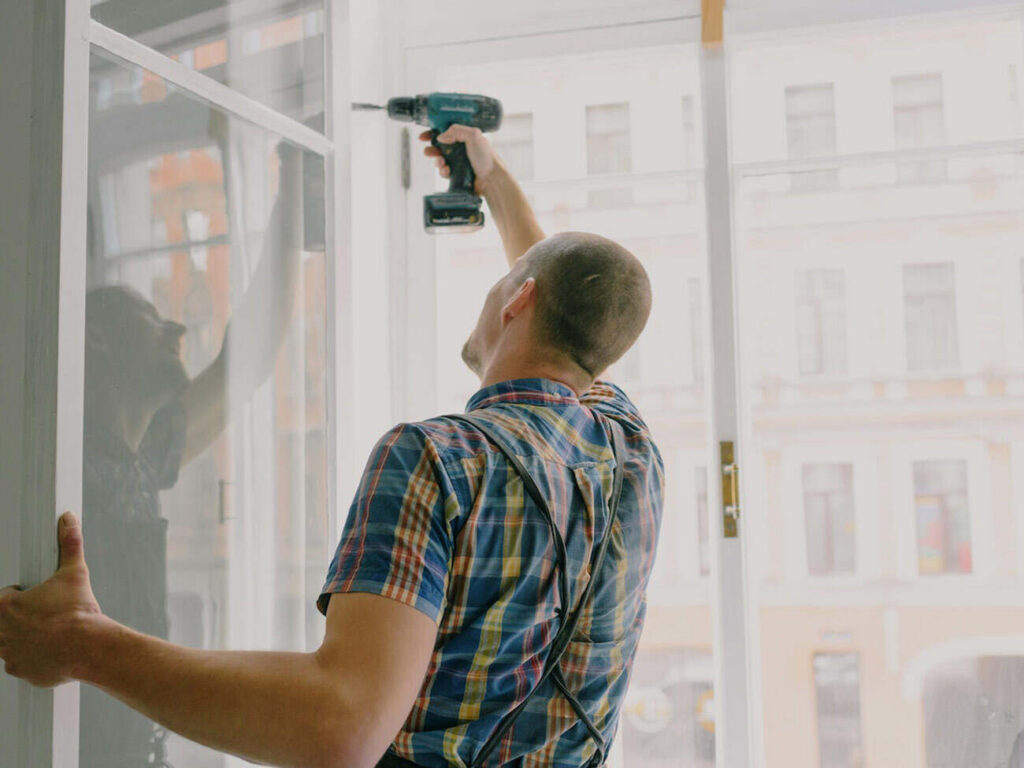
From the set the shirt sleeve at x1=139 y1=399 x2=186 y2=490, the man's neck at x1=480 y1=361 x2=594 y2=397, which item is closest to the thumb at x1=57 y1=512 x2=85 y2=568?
the shirt sleeve at x1=139 y1=399 x2=186 y2=490

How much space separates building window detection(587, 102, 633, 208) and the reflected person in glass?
1.04 metres

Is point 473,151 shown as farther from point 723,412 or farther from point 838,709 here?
point 838,709

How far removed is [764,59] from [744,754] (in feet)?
5.00

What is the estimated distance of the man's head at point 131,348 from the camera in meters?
1.28

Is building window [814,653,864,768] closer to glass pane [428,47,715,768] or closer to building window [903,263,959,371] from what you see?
glass pane [428,47,715,768]

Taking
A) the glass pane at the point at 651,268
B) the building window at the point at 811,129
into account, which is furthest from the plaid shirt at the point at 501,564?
the building window at the point at 811,129

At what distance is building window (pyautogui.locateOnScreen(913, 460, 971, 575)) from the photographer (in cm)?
208

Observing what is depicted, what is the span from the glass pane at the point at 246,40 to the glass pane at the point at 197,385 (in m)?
0.07

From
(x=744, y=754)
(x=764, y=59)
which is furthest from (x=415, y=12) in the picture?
(x=744, y=754)

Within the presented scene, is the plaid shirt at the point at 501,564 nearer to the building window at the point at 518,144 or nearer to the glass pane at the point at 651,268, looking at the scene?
the glass pane at the point at 651,268

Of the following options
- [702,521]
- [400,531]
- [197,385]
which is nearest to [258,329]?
[197,385]

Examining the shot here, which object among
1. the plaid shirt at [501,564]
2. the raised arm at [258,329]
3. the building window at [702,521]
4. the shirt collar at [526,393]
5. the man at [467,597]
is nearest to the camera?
the man at [467,597]

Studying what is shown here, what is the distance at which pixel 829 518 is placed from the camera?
7.03 feet

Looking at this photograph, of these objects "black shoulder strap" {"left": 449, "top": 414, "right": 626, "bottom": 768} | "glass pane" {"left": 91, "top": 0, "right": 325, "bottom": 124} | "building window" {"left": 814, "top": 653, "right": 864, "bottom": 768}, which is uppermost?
"glass pane" {"left": 91, "top": 0, "right": 325, "bottom": 124}
